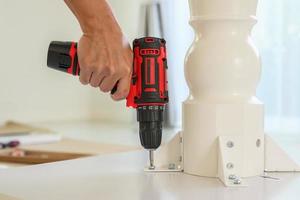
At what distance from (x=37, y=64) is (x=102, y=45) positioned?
2.21 meters

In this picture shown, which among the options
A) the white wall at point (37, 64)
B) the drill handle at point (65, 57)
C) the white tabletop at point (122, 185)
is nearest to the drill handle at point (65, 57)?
the drill handle at point (65, 57)

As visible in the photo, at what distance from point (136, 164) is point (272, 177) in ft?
0.91

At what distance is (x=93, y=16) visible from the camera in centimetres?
91

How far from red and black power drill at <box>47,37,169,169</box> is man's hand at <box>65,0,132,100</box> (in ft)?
0.06

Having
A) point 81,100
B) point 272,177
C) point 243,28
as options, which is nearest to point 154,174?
point 272,177

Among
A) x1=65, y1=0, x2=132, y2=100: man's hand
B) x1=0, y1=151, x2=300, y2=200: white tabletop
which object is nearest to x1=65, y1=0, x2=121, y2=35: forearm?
x1=65, y1=0, x2=132, y2=100: man's hand

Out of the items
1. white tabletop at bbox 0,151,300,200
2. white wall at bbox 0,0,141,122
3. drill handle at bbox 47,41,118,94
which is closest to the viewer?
white tabletop at bbox 0,151,300,200

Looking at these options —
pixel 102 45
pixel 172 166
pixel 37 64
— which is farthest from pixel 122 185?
pixel 37 64

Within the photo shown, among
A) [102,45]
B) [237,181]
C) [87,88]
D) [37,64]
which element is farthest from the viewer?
[87,88]

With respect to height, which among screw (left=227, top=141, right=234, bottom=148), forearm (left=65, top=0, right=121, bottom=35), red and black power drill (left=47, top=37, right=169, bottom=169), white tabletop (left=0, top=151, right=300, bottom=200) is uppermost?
forearm (left=65, top=0, right=121, bottom=35)

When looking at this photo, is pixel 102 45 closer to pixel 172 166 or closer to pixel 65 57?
pixel 65 57

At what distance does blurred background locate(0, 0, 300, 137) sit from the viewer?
92.2 inches

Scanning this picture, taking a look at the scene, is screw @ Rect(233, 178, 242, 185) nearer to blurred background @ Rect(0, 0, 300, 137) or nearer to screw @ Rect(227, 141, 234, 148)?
screw @ Rect(227, 141, 234, 148)

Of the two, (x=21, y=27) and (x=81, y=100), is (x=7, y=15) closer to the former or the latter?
(x=21, y=27)
